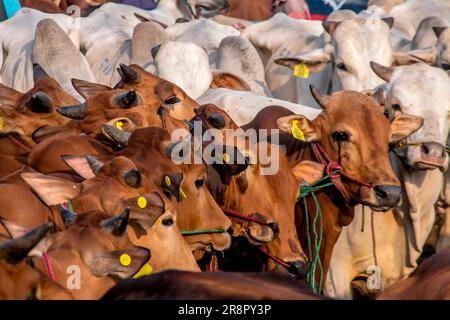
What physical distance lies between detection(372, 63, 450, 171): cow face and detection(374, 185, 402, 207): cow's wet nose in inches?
21.6

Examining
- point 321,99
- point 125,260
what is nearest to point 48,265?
point 125,260

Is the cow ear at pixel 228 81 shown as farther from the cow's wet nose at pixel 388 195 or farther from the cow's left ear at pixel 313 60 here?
the cow's wet nose at pixel 388 195

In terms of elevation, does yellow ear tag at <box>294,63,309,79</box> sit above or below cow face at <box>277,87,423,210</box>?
below

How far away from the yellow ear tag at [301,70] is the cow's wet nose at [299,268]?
10.8 feet

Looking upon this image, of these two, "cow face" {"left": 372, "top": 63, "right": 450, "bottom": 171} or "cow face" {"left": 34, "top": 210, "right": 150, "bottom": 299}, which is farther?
"cow face" {"left": 372, "top": 63, "right": 450, "bottom": 171}

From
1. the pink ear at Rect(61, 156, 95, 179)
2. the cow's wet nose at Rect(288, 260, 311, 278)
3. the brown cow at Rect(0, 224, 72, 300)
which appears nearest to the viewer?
the brown cow at Rect(0, 224, 72, 300)

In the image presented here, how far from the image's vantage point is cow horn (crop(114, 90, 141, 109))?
676 cm

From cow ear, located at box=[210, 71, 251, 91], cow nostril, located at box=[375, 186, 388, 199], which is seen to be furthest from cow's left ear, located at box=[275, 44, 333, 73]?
cow nostril, located at box=[375, 186, 388, 199]

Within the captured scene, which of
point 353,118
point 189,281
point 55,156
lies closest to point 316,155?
point 353,118

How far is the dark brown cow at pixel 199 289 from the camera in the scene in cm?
388

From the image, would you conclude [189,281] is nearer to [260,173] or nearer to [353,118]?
[260,173]

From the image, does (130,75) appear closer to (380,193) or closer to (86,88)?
(86,88)

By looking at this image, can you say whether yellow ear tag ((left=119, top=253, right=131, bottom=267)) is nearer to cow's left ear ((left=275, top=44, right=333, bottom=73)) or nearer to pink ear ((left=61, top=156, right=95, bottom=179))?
pink ear ((left=61, top=156, right=95, bottom=179))

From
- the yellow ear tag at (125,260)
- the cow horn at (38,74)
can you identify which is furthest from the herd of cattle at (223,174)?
the cow horn at (38,74)
